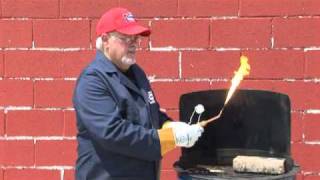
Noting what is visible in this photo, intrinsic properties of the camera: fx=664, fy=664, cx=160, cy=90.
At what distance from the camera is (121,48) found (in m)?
3.42

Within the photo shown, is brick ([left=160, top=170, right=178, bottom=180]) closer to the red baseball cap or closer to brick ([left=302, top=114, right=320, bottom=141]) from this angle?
brick ([left=302, top=114, right=320, bottom=141])

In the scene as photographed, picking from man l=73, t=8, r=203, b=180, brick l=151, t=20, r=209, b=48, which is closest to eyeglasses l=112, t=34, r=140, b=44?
man l=73, t=8, r=203, b=180

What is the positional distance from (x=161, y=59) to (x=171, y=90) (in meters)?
0.23

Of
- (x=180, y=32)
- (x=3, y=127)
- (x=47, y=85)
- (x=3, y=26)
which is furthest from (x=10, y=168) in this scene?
(x=180, y=32)

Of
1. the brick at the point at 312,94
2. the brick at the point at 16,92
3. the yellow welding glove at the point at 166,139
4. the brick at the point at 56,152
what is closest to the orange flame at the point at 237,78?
the yellow welding glove at the point at 166,139

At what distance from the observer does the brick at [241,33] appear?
4.64 metres

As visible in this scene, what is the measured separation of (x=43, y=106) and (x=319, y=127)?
1977 mm

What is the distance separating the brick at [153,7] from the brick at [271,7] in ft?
1.61

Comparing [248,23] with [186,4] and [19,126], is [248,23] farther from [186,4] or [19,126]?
[19,126]

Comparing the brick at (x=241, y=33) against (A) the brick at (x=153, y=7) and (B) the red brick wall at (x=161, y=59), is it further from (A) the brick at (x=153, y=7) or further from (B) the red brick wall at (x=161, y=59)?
(A) the brick at (x=153, y=7)

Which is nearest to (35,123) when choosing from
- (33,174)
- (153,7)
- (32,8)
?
(33,174)

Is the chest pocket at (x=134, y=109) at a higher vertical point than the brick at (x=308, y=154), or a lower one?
higher

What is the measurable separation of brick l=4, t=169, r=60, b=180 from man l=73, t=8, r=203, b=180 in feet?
4.64

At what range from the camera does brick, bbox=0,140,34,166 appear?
16.0 ft
